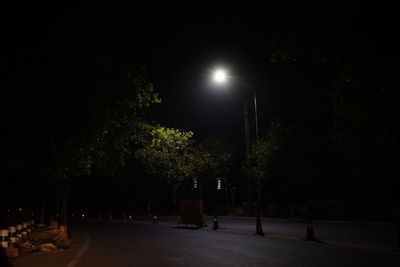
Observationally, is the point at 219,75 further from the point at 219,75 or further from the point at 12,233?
the point at 12,233

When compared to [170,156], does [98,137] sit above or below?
below

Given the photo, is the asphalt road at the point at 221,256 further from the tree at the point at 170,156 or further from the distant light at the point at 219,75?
the tree at the point at 170,156

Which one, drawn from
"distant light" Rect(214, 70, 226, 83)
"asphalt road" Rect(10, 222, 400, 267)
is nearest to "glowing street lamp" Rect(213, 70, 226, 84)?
"distant light" Rect(214, 70, 226, 83)

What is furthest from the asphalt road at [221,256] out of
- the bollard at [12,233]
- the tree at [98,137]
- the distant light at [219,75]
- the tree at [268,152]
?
the tree at [268,152]

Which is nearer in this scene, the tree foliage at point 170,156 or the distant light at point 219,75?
the distant light at point 219,75

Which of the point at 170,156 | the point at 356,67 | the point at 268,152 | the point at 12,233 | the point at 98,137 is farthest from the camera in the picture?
the point at 170,156

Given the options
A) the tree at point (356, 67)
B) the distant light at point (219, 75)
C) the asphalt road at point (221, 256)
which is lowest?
the asphalt road at point (221, 256)

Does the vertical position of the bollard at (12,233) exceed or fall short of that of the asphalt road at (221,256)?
it exceeds it

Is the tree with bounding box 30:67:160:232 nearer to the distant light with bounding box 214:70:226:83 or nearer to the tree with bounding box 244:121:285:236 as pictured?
the distant light with bounding box 214:70:226:83

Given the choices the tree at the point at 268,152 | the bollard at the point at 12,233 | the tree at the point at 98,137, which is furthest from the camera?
the tree at the point at 268,152

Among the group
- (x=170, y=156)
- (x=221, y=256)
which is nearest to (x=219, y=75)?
(x=221, y=256)

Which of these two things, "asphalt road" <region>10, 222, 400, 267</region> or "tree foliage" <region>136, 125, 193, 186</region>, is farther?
"tree foliage" <region>136, 125, 193, 186</region>

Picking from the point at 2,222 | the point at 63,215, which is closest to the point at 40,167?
the point at 63,215

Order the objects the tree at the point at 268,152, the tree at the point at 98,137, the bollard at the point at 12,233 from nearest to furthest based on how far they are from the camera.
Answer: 1. the bollard at the point at 12,233
2. the tree at the point at 98,137
3. the tree at the point at 268,152
